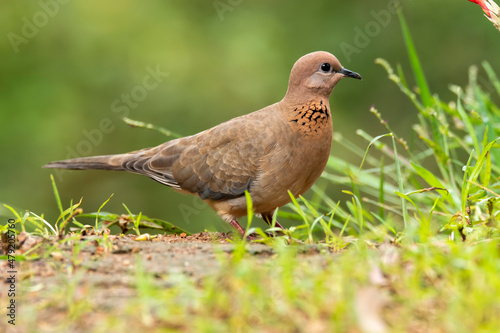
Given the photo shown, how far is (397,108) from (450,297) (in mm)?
8833

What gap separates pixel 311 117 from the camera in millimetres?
4352

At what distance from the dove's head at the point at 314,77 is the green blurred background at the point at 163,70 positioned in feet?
14.3

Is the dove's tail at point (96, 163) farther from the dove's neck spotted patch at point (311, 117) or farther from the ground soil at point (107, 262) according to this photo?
the ground soil at point (107, 262)

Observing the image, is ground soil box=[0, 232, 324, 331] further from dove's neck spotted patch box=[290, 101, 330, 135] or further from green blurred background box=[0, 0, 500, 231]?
green blurred background box=[0, 0, 500, 231]

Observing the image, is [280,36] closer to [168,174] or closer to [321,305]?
[168,174]

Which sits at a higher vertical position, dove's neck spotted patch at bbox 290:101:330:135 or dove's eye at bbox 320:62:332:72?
dove's eye at bbox 320:62:332:72

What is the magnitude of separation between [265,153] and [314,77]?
639 mm

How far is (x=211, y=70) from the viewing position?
33.0ft

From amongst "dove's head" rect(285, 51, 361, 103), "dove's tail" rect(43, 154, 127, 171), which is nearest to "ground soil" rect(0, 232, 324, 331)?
"dove's head" rect(285, 51, 361, 103)

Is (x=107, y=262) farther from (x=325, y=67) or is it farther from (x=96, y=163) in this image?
(x=96, y=163)

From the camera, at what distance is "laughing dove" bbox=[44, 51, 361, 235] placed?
4246 millimetres

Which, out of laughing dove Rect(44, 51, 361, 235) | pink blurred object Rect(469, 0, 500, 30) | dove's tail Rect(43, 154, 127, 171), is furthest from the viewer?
dove's tail Rect(43, 154, 127, 171)

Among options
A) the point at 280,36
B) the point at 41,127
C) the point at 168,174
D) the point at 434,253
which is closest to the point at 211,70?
the point at 280,36

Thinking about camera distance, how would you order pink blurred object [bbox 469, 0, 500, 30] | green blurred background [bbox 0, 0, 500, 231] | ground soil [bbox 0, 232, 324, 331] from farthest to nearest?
green blurred background [bbox 0, 0, 500, 231], pink blurred object [bbox 469, 0, 500, 30], ground soil [bbox 0, 232, 324, 331]
